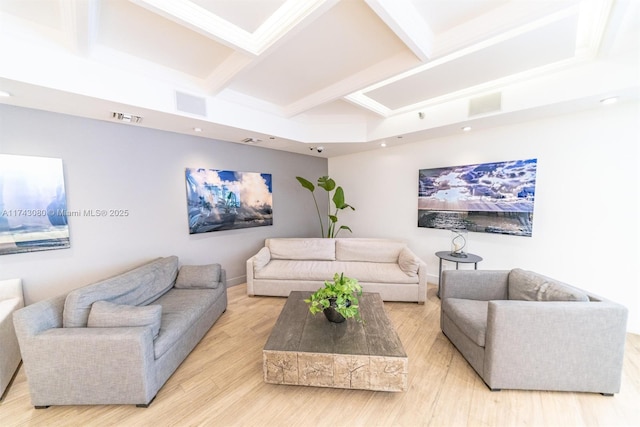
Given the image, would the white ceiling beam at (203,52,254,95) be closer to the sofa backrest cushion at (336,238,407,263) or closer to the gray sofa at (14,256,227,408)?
the gray sofa at (14,256,227,408)

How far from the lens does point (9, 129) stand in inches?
84.3

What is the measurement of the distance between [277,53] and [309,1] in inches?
27.2

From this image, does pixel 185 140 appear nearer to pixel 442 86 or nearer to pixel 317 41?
pixel 317 41

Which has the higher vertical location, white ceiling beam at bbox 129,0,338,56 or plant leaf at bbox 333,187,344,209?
white ceiling beam at bbox 129,0,338,56

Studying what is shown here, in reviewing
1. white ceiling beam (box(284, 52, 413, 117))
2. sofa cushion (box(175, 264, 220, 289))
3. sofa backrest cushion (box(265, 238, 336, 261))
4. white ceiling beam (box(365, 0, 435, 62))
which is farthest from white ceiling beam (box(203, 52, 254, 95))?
sofa backrest cushion (box(265, 238, 336, 261))

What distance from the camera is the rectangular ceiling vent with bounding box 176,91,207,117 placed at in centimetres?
248

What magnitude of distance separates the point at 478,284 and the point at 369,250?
164 cm

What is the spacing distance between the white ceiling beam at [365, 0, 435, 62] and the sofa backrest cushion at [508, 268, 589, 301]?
2.22 meters

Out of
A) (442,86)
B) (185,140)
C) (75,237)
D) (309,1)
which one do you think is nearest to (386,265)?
(442,86)

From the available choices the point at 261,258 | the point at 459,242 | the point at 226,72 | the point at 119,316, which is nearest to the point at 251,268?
the point at 261,258

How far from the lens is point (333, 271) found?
11.1 feet

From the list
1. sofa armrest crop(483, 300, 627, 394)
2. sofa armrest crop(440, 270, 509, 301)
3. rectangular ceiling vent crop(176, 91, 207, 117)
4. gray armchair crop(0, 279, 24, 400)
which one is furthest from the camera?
rectangular ceiling vent crop(176, 91, 207, 117)

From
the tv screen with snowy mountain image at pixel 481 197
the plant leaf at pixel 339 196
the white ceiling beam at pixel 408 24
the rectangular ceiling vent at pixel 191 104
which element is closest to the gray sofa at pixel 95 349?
the rectangular ceiling vent at pixel 191 104

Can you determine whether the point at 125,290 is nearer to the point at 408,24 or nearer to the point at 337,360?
the point at 337,360
